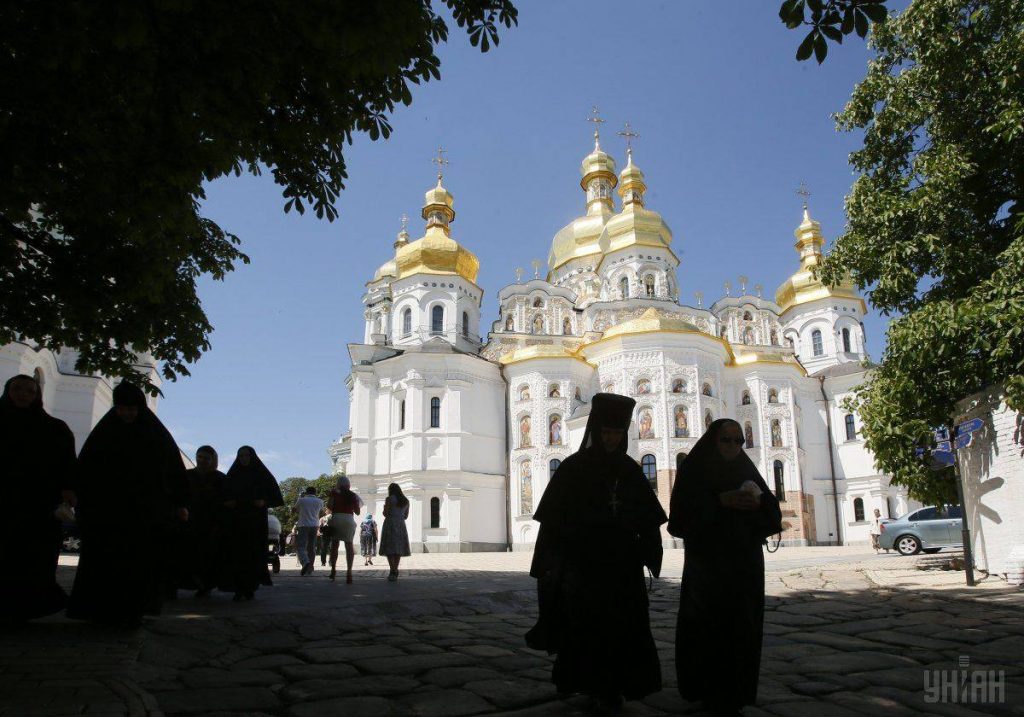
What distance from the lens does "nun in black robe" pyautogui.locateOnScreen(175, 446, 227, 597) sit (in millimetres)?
8211

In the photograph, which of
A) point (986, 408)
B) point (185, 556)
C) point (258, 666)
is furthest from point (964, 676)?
point (185, 556)

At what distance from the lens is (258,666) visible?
4.66 metres

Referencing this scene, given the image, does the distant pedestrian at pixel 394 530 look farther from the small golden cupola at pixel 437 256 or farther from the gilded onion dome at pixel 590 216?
the gilded onion dome at pixel 590 216

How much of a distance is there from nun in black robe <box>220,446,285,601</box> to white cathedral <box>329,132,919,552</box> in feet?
76.5

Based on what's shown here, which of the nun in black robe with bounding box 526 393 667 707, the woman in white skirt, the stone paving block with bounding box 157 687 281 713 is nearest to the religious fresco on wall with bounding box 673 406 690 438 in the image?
the woman in white skirt

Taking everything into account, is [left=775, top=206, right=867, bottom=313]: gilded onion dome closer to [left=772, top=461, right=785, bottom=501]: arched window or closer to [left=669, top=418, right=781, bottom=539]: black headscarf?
[left=772, top=461, right=785, bottom=501]: arched window

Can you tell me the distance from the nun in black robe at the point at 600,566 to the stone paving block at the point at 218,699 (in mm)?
1525

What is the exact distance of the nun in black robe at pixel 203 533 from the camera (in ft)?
26.9

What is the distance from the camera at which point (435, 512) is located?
32.0m

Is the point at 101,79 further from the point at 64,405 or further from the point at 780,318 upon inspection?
A: the point at 780,318

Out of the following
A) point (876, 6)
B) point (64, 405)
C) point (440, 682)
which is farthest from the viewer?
point (64, 405)

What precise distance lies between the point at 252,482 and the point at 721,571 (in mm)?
5695

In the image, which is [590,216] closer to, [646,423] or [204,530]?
[646,423]

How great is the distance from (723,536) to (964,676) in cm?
186
